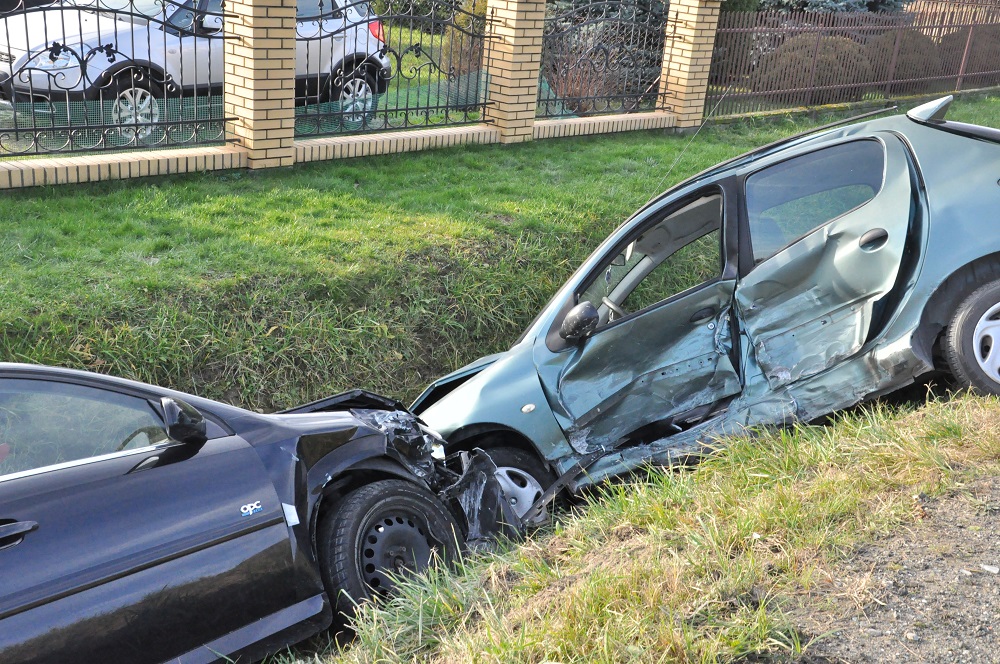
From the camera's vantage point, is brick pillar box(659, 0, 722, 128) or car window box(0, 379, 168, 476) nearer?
car window box(0, 379, 168, 476)

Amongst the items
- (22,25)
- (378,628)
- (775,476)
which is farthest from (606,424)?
(22,25)

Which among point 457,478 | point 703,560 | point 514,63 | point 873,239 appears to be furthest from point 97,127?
point 703,560

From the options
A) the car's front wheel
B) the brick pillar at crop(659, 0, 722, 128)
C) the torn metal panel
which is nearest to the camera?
the torn metal panel

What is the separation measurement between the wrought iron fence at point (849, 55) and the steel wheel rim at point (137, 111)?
6382 millimetres

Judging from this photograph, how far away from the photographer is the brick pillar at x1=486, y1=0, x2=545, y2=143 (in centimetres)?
942

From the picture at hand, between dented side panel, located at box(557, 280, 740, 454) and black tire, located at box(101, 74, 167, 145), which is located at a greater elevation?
black tire, located at box(101, 74, 167, 145)

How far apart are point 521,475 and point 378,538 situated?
1185 millimetres

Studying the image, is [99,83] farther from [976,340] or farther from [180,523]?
[976,340]

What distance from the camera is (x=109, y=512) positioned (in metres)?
2.98

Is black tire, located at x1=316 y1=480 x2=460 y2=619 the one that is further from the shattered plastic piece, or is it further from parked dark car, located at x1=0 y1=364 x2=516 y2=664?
the shattered plastic piece

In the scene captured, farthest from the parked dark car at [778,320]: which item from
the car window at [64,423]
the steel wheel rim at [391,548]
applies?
the car window at [64,423]

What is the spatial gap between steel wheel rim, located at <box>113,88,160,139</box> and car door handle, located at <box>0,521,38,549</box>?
5.59 metres

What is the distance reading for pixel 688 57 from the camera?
1095 cm

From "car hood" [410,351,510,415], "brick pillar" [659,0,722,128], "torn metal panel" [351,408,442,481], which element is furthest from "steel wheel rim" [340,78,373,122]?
"torn metal panel" [351,408,442,481]
